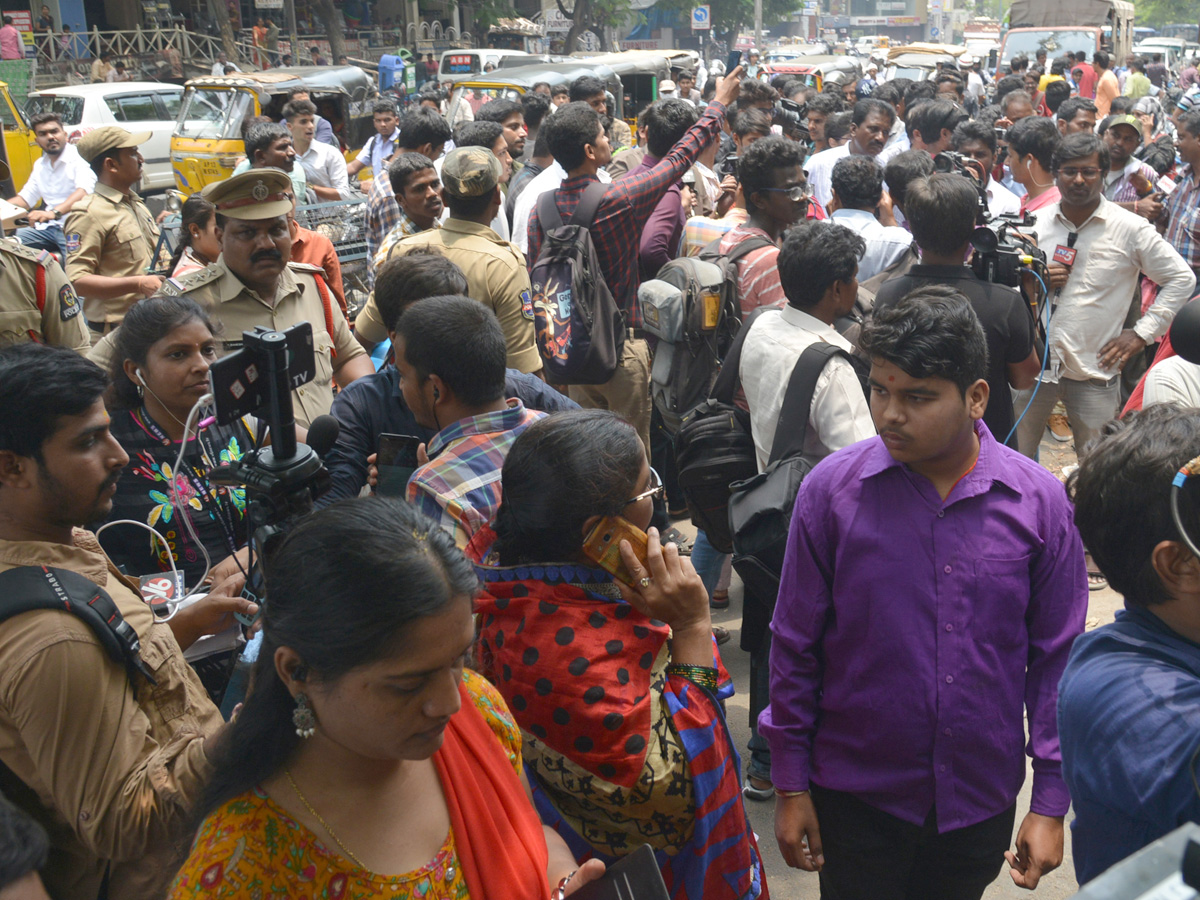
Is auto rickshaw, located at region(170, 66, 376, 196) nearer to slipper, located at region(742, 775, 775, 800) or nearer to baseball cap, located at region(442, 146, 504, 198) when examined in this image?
baseball cap, located at region(442, 146, 504, 198)

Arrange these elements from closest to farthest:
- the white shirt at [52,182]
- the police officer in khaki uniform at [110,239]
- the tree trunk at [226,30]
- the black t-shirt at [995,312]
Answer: the black t-shirt at [995,312]
the police officer in khaki uniform at [110,239]
the white shirt at [52,182]
the tree trunk at [226,30]

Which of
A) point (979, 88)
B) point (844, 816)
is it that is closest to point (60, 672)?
point (844, 816)

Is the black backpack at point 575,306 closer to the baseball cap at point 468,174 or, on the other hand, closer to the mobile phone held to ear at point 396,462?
the baseball cap at point 468,174

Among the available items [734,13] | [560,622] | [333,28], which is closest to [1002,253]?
[560,622]

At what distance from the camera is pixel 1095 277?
14.6 feet

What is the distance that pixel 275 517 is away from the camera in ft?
6.31

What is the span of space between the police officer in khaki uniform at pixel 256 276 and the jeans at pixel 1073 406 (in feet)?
9.94

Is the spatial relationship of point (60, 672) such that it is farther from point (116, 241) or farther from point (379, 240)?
point (379, 240)

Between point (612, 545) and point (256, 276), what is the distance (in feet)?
7.87

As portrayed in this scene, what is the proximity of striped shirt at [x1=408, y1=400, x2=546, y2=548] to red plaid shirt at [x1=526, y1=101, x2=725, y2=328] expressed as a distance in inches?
88.9

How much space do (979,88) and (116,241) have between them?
1709 centimetres

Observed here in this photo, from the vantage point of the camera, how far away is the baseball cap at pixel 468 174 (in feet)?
13.7

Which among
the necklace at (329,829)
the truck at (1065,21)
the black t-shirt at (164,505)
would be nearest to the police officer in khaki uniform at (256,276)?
the black t-shirt at (164,505)

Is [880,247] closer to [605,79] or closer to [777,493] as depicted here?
[777,493]
